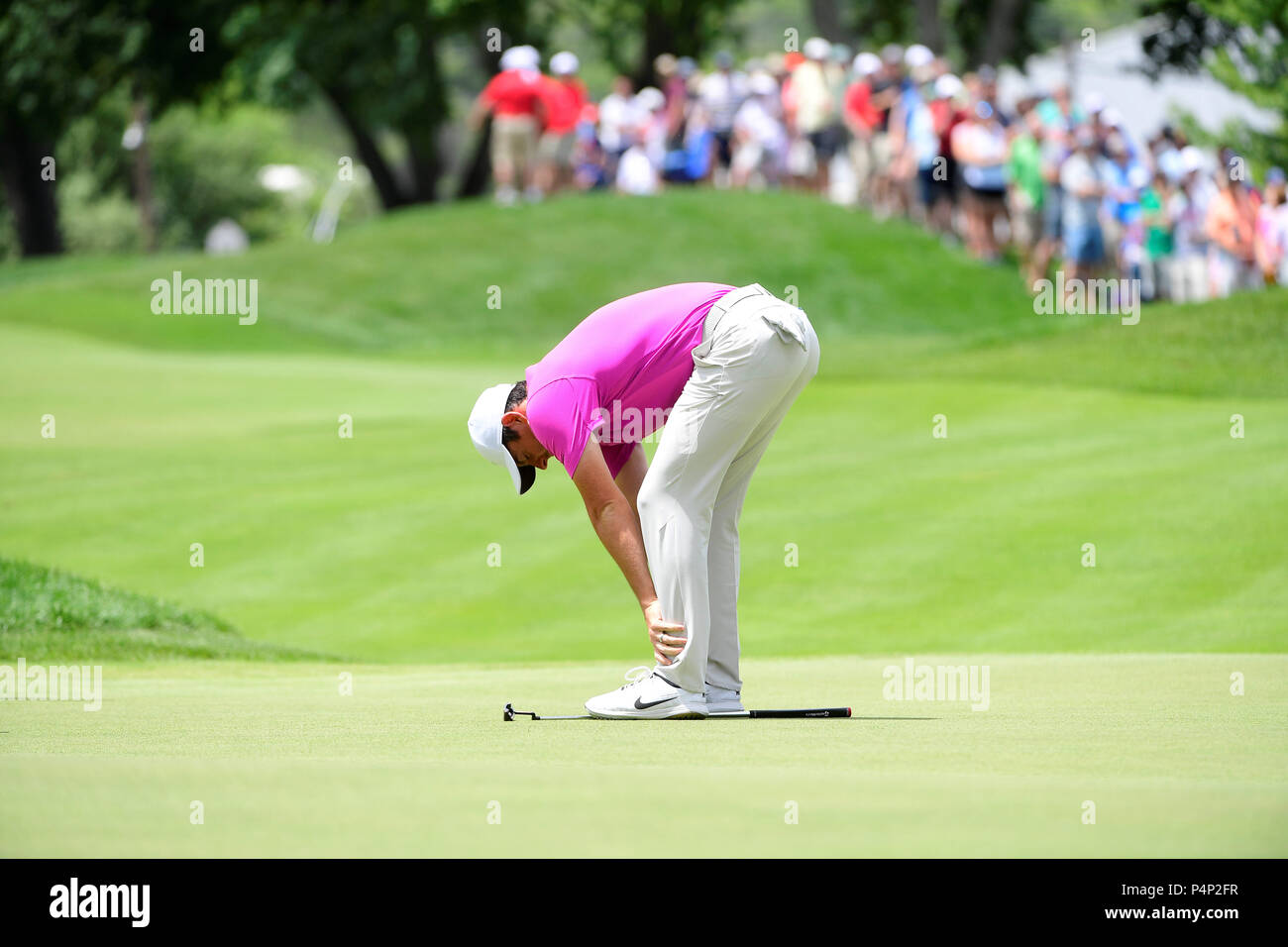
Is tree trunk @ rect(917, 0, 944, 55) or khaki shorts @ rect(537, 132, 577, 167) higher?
tree trunk @ rect(917, 0, 944, 55)

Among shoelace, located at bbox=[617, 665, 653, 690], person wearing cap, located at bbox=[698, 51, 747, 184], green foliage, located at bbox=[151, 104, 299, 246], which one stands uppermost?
green foliage, located at bbox=[151, 104, 299, 246]

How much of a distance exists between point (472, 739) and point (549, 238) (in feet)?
94.7

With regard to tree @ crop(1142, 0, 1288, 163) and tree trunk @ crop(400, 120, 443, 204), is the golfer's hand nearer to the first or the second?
tree @ crop(1142, 0, 1288, 163)

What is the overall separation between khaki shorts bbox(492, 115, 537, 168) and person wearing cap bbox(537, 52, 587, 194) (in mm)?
247

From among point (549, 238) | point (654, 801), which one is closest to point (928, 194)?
point (549, 238)

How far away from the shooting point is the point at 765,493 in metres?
16.8

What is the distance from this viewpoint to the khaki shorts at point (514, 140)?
3288 cm

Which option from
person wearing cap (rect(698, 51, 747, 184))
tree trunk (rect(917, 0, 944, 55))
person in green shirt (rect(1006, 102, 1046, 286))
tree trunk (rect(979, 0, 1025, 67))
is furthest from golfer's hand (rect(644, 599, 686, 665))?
tree trunk (rect(979, 0, 1025, 67))

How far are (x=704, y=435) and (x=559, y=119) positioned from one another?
89.0 feet

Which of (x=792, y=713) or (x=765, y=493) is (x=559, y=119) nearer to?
(x=765, y=493)

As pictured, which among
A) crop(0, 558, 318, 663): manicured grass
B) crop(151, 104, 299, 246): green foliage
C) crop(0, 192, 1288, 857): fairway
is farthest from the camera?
crop(151, 104, 299, 246): green foliage

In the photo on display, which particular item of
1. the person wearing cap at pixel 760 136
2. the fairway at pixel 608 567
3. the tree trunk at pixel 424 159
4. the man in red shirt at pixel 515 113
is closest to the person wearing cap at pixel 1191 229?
the fairway at pixel 608 567

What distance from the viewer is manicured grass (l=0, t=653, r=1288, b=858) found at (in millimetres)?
4367

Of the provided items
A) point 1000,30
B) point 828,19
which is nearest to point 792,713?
point 828,19
